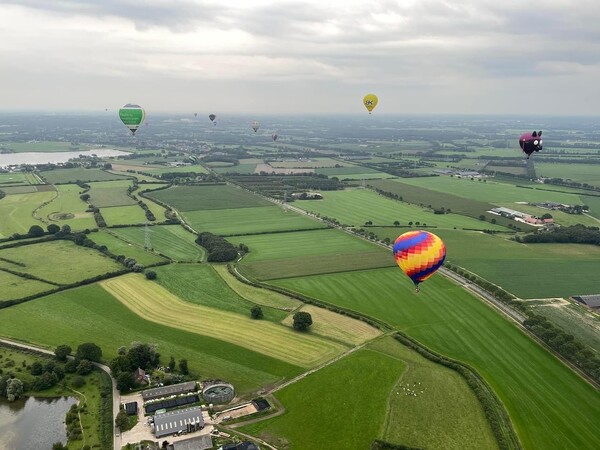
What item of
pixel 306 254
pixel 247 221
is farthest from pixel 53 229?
pixel 306 254

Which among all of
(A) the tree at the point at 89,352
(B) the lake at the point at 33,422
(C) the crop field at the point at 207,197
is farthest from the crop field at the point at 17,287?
(C) the crop field at the point at 207,197

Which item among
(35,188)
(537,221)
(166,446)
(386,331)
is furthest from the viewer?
(35,188)

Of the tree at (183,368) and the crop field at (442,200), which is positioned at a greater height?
the crop field at (442,200)

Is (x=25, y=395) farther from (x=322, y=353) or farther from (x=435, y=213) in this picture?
(x=435, y=213)

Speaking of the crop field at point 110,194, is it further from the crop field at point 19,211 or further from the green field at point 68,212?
the crop field at point 19,211

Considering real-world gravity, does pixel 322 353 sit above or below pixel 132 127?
below

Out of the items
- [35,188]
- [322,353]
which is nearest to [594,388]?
[322,353]
